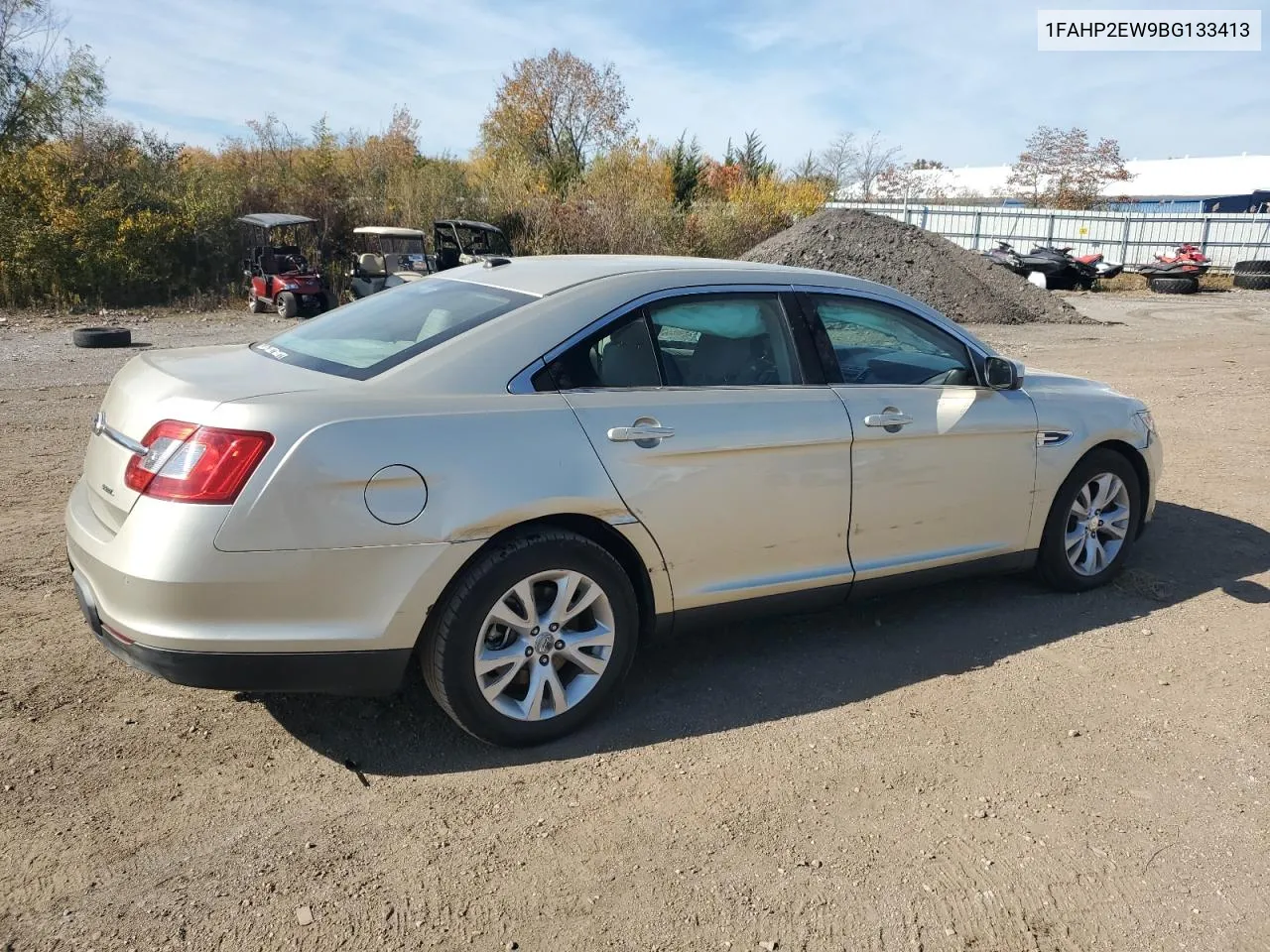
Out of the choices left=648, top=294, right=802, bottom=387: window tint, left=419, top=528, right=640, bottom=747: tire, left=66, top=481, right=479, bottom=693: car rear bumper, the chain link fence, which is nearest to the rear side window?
left=648, top=294, right=802, bottom=387: window tint

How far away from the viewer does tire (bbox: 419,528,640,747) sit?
322cm

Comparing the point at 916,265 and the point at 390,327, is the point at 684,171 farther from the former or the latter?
the point at 390,327

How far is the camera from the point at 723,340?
4.01 m

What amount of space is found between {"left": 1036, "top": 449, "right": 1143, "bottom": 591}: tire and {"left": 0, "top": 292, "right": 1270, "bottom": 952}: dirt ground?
20cm

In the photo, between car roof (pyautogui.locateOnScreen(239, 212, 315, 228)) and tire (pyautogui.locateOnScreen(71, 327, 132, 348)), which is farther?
car roof (pyautogui.locateOnScreen(239, 212, 315, 228))

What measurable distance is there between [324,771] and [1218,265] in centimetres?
3889

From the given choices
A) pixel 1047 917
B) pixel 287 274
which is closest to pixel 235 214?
pixel 287 274

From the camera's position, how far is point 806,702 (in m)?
3.89

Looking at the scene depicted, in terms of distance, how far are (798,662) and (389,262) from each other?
16519mm

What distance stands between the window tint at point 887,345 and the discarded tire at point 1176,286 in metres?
28.8

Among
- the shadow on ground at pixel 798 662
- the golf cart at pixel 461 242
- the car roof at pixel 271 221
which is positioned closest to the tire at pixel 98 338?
the car roof at pixel 271 221

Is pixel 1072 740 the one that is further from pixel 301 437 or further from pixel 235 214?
pixel 235 214

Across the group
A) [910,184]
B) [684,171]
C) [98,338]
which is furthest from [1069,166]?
[98,338]

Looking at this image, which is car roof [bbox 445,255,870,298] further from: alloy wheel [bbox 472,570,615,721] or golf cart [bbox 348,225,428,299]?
golf cart [bbox 348,225,428,299]
